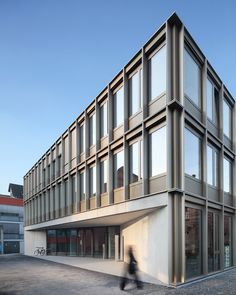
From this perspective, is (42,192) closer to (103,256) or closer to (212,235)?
(103,256)

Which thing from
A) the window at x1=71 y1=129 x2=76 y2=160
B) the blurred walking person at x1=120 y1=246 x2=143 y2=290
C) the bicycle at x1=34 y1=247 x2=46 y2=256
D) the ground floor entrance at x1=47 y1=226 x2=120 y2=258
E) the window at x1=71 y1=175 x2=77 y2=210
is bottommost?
the bicycle at x1=34 y1=247 x2=46 y2=256

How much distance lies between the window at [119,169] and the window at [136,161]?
1.06 m

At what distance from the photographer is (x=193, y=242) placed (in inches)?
583

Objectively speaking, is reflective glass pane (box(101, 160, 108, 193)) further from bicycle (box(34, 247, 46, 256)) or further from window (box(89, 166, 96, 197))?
bicycle (box(34, 247, 46, 256))

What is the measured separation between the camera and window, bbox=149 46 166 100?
15.1m

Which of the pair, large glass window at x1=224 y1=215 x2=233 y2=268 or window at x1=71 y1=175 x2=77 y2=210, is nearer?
large glass window at x1=224 y1=215 x2=233 y2=268

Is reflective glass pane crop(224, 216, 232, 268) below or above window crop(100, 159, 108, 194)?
below

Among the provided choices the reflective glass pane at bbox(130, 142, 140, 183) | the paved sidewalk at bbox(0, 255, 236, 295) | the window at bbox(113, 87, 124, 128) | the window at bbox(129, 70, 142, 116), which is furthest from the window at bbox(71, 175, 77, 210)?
the window at bbox(129, 70, 142, 116)

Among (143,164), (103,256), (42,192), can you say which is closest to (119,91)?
(143,164)

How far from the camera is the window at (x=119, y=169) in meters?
18.6

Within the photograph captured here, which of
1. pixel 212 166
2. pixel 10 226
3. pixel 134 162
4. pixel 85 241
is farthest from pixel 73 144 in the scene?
pixel 10 226

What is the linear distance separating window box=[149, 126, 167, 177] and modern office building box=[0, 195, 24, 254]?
44916 mm

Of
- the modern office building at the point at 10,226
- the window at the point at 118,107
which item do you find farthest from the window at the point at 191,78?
the modern office building at the point at 10,226

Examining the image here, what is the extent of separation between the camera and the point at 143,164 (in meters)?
15.8
